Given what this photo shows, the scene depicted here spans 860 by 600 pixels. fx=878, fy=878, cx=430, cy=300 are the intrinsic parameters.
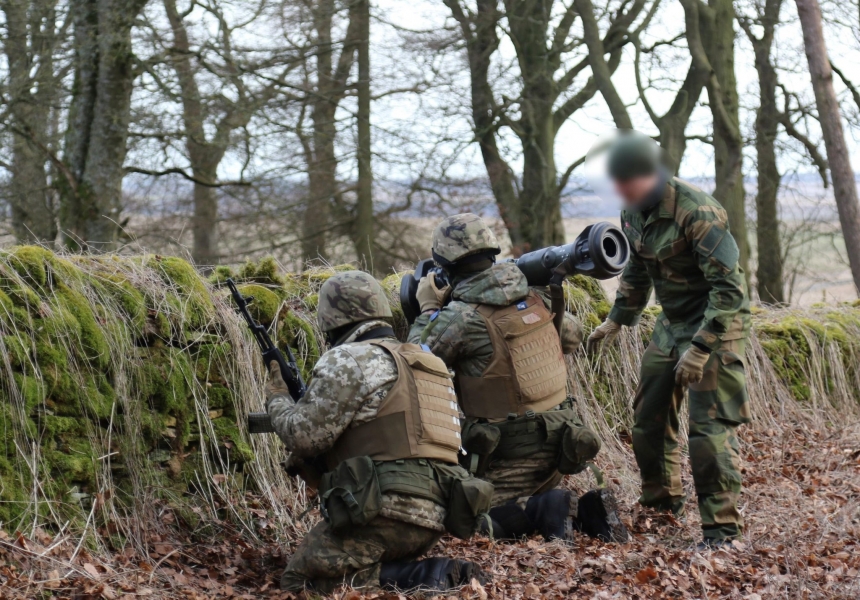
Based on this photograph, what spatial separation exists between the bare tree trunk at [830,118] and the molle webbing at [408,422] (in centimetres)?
589

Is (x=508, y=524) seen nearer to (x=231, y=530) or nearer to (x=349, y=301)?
(x=231, y=530)

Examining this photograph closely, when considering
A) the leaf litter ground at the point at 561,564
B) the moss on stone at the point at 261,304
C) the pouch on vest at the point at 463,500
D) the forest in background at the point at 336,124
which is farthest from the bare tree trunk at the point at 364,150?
the pouch on vest at the point at 463,500

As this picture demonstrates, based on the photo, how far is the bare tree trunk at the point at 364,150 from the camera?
44.2 feet

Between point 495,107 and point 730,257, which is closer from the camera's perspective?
point 730,257

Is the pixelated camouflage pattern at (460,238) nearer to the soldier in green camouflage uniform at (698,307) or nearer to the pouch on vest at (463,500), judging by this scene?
the soldier in green camouflage uniform at (698,307)

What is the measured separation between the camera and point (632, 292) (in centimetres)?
543

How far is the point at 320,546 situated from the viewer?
3969mm

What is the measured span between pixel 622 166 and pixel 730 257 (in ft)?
2.48

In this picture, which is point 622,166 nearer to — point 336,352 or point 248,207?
point 336,352

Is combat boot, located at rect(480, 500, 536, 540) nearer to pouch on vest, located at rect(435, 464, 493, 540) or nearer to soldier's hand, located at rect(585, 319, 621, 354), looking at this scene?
pouch on vest, located at rect(435, 464, 493, 540)

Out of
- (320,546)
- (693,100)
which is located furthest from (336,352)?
(693,100)

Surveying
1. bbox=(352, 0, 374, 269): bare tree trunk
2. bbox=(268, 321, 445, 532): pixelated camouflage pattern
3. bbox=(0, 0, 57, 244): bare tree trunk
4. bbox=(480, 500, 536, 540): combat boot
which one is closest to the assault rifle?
bbox=(268, 321, 445, 532): pixelated camouflage pattern

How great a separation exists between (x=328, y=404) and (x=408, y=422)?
367mm

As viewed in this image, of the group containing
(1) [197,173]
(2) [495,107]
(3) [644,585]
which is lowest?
(3) [644,585]
